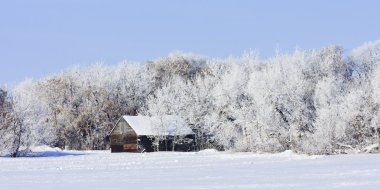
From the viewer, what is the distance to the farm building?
238 ft

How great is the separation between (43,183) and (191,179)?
5.39 meters

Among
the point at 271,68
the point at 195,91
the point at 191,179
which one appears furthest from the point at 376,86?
the point at 191,179

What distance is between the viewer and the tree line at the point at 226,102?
170 ft

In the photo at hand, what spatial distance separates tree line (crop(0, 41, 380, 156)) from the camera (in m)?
51.8

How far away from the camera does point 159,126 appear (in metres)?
72.2

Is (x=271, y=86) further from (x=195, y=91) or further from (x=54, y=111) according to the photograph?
(x=54, y=111)

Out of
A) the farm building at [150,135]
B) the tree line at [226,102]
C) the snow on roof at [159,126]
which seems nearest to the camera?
the tree line at [226,102]

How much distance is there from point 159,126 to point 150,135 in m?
1.73

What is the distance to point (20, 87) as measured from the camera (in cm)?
9588

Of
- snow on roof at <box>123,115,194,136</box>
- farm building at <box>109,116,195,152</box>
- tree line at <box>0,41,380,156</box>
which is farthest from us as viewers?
farm building at <box>109,116,195,152</box>

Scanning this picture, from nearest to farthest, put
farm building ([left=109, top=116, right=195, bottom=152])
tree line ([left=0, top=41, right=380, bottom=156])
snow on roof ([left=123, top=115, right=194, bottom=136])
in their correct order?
tree line ([left=0, top=41, right=380, bottom=156])
snow on roof ([left=123, top=115, right=194, bottom=136])
farm building ([left=109, top=116, right=195, bottom=152])

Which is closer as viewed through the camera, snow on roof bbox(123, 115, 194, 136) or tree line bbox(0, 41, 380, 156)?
tree line bbox(0, 41, 380, 156)

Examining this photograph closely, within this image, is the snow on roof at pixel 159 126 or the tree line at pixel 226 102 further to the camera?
the snow on roof at pixel 159 126

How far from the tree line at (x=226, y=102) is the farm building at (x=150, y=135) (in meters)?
1.47
